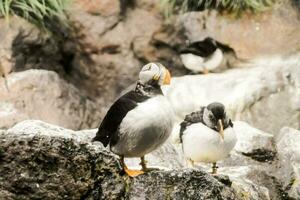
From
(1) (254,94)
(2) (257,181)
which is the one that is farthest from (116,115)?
(1) (254,94)

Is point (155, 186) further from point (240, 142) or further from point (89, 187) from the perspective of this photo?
point (240, 142)

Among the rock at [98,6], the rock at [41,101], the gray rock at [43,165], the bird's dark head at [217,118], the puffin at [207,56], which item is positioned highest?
the gray rock at [43,165]

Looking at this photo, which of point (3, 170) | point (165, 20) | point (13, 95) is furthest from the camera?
point (165, 20)

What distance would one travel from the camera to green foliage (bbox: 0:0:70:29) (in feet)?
34.4

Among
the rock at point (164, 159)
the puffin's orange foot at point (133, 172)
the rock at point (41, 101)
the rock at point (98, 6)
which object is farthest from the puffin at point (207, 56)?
the puffin's orange foot at point (133, 172)

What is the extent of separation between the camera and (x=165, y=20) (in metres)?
11.8

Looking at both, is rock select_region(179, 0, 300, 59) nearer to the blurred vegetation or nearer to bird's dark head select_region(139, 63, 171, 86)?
the blurred vegetation

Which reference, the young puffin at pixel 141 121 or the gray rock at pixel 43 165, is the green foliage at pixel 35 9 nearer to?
the young puffin at pixel 141 121

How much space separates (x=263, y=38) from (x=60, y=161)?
6840mm

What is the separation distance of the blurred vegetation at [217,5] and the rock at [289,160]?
8.77 ft

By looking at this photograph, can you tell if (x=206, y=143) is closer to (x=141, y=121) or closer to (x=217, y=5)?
(x=141, y=121)

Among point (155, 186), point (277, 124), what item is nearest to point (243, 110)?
point (277, 124)

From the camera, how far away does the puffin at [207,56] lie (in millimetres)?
11164

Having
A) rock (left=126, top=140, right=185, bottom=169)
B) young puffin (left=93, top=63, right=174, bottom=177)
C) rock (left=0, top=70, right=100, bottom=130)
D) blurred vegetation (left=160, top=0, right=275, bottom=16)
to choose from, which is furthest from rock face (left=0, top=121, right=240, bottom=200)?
blurred vegetation (left=160, top=0, right=275, bottom=16)
